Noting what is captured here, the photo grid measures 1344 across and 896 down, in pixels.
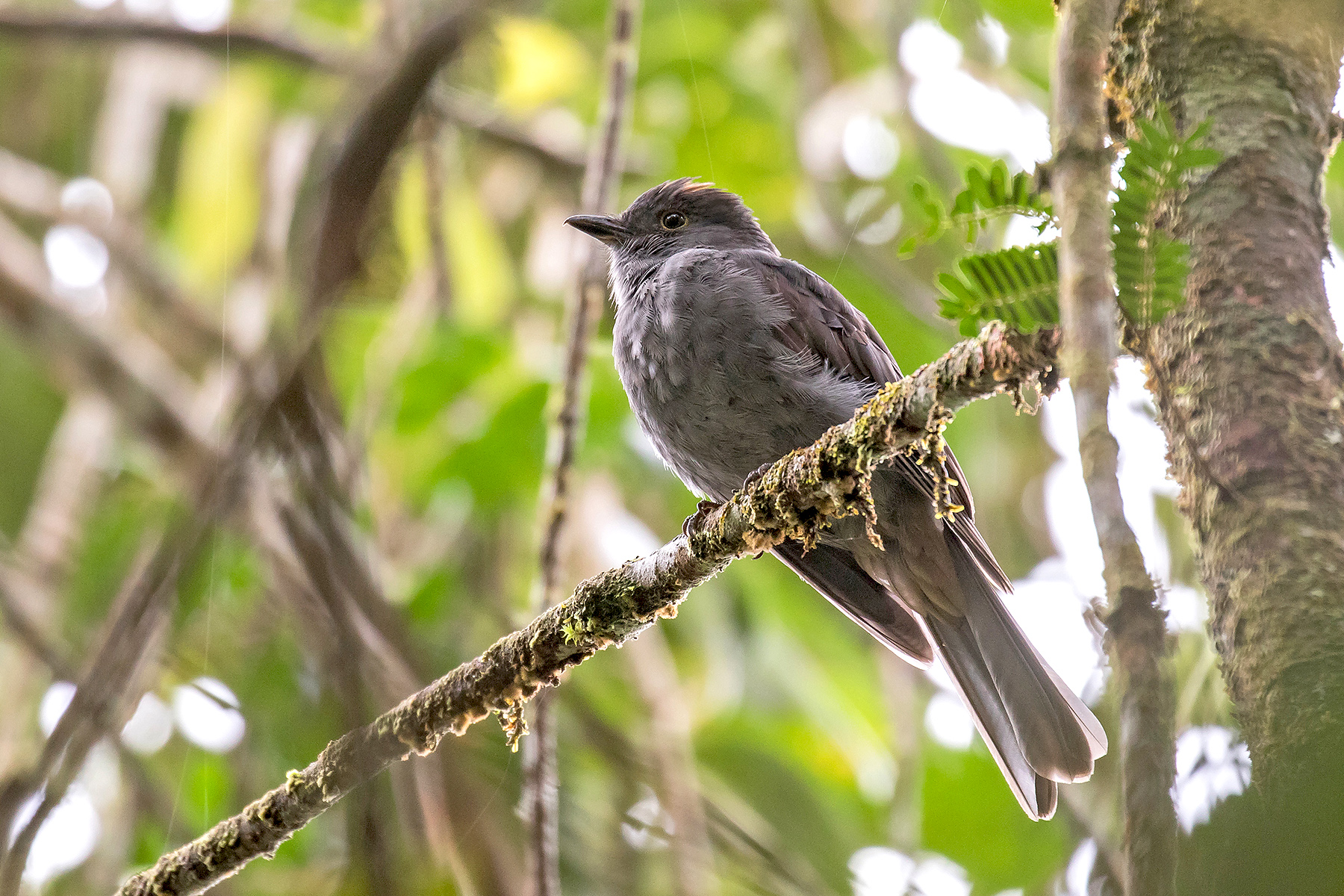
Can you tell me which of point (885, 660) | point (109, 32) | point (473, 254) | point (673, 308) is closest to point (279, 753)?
point (673, 308)

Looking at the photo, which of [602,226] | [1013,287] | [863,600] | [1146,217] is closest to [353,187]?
[1013,287]

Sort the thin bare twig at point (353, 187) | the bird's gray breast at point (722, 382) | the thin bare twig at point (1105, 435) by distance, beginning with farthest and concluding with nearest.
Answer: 1. the bird's gray breast at point (722, 382)
2. the thin bare twig at point (353, 187)
3. the thin bare twig at point (1105, 435)

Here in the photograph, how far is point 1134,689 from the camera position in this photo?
1.11 m

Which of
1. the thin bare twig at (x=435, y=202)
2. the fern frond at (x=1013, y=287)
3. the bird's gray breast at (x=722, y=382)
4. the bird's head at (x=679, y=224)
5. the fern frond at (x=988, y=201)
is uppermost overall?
the bird's head at (x=679, y=224)

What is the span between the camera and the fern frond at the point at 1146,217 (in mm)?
1812

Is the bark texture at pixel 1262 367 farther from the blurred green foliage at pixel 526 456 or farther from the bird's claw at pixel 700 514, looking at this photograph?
the bird's claw at pixel 700 514

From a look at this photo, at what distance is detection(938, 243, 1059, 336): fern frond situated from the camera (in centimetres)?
187

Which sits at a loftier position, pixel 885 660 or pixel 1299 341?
pixel 885 660

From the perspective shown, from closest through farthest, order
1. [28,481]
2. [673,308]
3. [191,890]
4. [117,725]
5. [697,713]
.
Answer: [191,890], [117,725], [673,308], [697,713], [28,481]

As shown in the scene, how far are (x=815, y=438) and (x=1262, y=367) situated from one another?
1695 millimetres

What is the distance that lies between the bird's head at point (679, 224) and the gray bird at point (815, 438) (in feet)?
1.78

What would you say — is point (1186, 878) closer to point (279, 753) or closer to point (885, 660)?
point (279, 753)

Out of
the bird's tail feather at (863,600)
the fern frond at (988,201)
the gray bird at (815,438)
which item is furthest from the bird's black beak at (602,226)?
the fern frond at (988,201)

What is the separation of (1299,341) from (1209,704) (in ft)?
2.16
